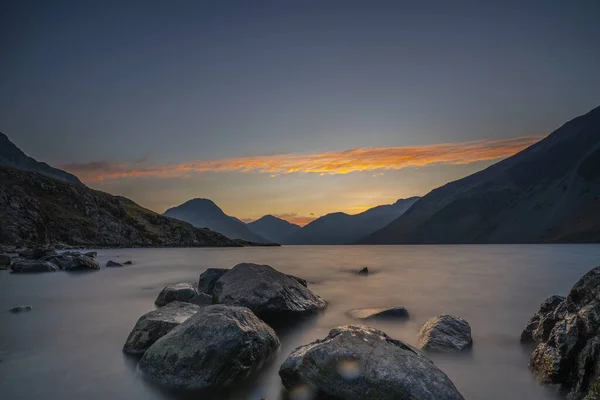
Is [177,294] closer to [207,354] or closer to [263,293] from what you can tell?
[263,293]

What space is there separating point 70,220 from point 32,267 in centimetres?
10297

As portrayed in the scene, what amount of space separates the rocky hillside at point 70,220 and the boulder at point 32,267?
65.0 metres

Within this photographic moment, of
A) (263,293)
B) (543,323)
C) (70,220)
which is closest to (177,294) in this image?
(263,293)

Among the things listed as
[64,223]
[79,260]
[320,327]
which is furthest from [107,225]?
[320,327]

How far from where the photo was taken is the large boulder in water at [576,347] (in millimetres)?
7789

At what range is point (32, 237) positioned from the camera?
315 feet

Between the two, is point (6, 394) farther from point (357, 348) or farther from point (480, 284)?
point (480, 284)

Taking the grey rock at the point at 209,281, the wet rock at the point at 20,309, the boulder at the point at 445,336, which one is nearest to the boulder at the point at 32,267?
the wet rock at the point at 20,309

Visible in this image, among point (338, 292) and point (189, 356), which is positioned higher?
point (189, 356)

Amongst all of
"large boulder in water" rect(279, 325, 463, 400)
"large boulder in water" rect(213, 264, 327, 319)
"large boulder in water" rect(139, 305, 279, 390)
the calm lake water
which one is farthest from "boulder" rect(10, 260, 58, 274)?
"large boulder in water" rect(279, 325, 463, 400)

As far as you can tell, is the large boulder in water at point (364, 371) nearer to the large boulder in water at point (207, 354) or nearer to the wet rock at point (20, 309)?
the large boulder in water at point (207, 354)

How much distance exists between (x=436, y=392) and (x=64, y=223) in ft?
469

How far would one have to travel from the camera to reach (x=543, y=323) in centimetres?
1178

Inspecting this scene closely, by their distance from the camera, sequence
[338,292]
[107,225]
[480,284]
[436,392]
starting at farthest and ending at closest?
[107,225]
[480,284]
[338,292]
[436,392]
